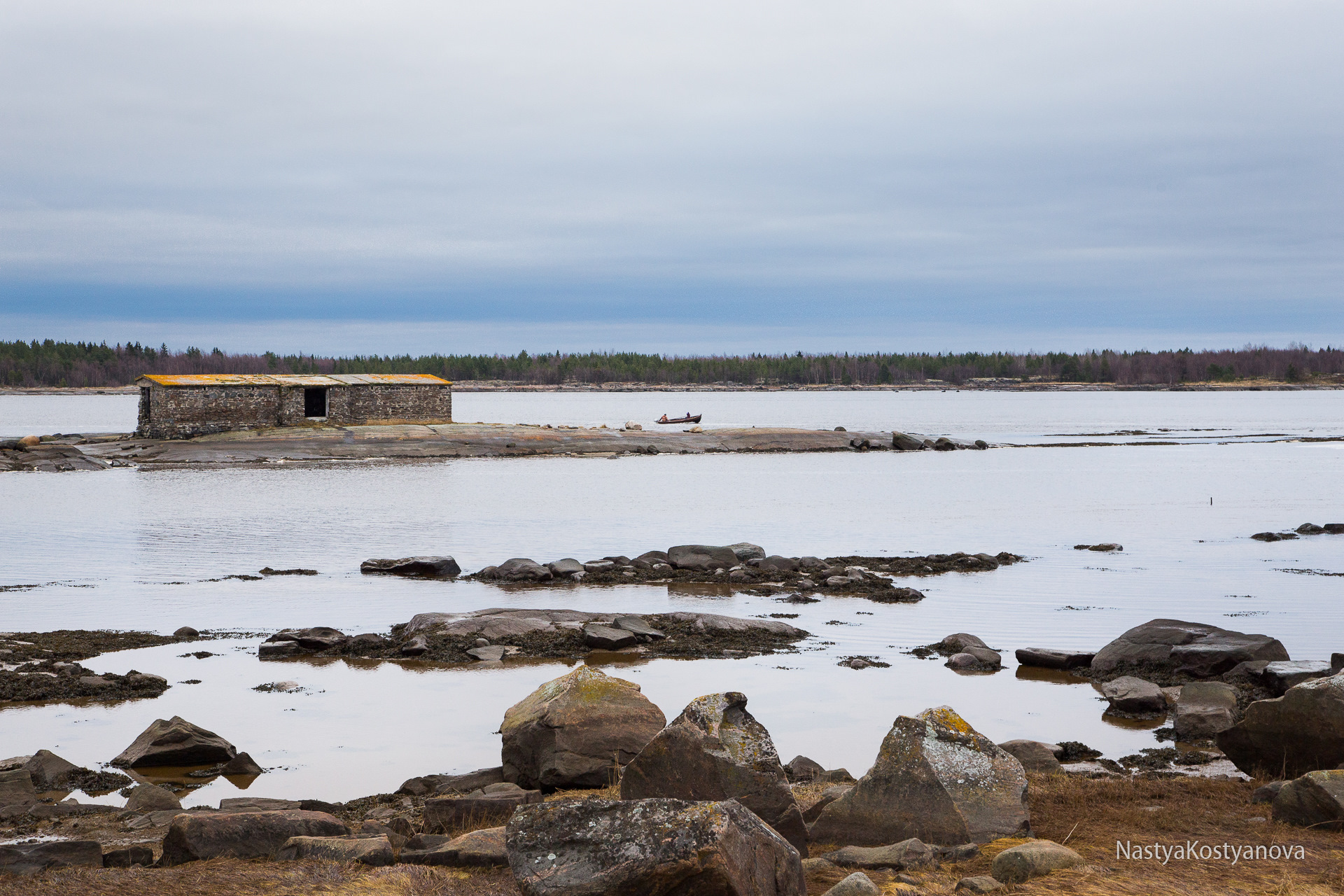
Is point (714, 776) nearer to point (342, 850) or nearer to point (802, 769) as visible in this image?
point (342, 850)

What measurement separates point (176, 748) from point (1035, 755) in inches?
308

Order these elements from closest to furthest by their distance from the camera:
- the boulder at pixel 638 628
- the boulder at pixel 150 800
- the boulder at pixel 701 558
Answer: the boulder at pixel 150 800 → the boulder at pixel 638 628 → the boulder at pixel 701 558

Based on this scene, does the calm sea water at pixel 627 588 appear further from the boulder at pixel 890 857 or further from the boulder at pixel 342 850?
the boulder at pixel 890 857

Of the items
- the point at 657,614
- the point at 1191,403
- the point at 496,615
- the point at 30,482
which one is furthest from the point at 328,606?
the point at 1191,403

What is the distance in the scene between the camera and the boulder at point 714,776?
7738 mm

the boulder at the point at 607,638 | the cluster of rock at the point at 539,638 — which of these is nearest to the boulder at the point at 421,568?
the cluster of rock at the point at 539,638

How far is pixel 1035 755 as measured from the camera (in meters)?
10.5

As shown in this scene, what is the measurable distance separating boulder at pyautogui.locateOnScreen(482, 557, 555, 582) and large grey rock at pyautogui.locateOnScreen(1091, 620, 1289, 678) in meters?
11.7

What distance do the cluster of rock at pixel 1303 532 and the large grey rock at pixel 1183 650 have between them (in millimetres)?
17275

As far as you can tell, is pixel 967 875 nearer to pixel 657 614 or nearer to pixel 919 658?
pixel 919 658

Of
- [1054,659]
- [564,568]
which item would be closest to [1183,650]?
[1054,659]

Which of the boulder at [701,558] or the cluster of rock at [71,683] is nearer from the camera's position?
the cluster of rock at [71,683]

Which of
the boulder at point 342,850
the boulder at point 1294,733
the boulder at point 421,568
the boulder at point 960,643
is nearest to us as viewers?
the boulder at point 342,850

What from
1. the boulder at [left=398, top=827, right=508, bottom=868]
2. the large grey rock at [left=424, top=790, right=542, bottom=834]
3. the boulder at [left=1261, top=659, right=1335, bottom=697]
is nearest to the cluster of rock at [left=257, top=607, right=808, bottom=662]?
the boulder at [left=1261, top=659, right=1335, bottom=697]
